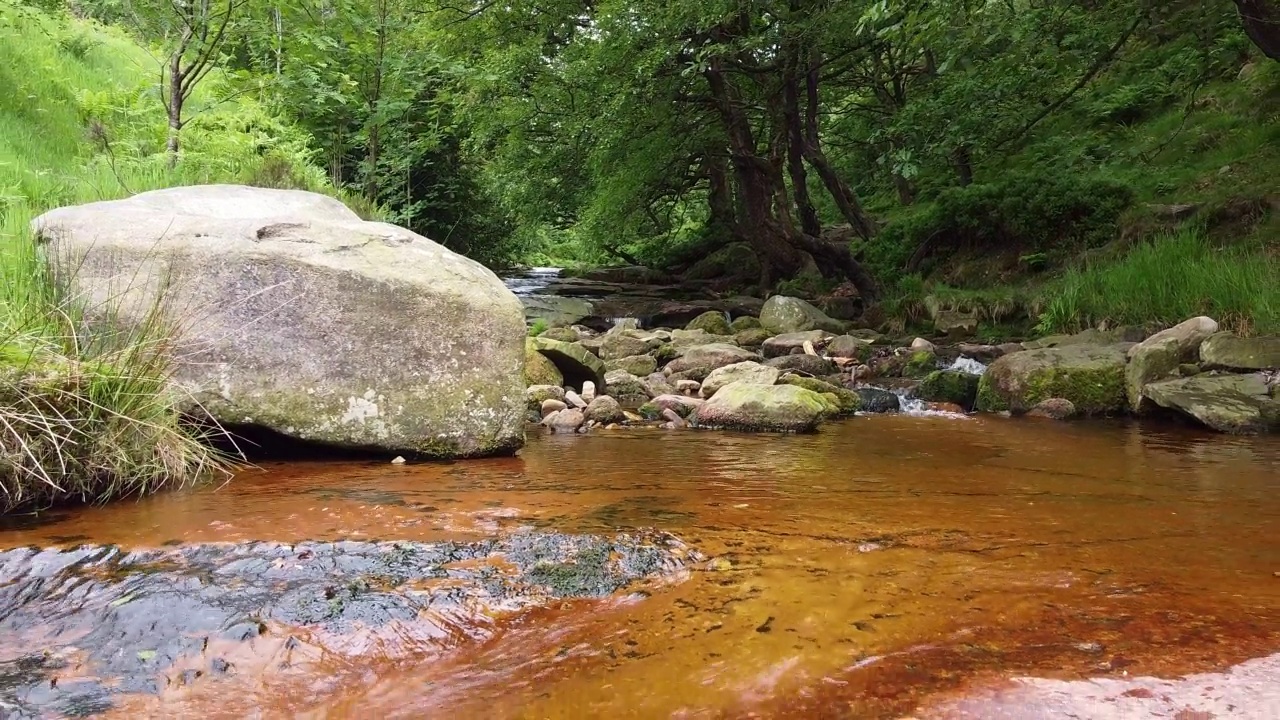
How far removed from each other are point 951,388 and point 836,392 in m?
1.51

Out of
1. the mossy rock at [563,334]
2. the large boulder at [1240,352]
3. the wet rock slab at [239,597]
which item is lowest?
the wet rock slab at [239,597]

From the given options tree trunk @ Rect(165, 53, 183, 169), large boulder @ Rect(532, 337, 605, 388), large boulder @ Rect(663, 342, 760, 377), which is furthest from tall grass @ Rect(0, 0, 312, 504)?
large boulder @ Rect(663, 342, 760, 377)

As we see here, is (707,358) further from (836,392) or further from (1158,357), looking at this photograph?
(1158,357)

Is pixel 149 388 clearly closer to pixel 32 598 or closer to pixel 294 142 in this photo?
pixel 32 598

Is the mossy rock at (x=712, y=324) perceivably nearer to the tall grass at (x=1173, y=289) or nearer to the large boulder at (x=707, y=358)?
the large boulder at (x=707, y=358)

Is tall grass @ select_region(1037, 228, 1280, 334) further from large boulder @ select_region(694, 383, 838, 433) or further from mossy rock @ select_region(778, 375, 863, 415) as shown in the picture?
large boulder @ select_region(694, 383, 838, 433)

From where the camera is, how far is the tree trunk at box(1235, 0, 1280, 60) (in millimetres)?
7738

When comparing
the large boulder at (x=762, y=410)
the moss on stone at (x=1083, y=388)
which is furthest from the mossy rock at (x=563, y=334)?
the moss on stone at (x=1083, y=388)

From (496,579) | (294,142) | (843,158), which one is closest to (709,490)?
(496,579)

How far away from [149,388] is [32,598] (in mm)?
1402

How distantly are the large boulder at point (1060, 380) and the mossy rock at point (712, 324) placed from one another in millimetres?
5533

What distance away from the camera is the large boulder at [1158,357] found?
7.04m

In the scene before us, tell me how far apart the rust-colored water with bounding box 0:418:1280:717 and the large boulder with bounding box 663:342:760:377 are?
497 centimetres

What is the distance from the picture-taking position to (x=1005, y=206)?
12.6m
